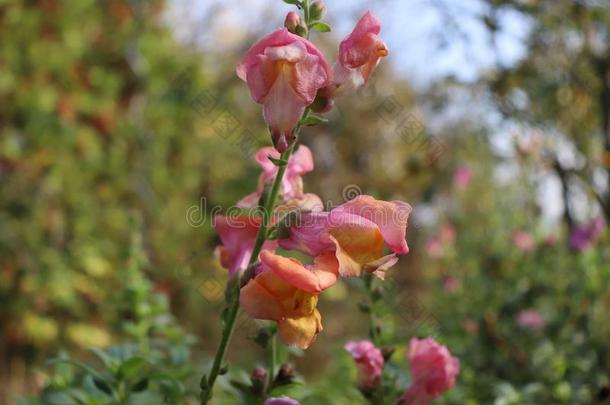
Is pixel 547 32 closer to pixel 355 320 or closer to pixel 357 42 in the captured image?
pixel 357 42

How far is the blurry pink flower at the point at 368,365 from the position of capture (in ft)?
3.01

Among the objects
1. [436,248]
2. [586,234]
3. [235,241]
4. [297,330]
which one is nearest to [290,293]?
[297,330]

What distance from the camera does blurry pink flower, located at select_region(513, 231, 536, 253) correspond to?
86.9 inches

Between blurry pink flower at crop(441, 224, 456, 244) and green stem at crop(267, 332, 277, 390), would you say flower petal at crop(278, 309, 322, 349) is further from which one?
blurry pink flower at crop(441, 224, 456, 244)

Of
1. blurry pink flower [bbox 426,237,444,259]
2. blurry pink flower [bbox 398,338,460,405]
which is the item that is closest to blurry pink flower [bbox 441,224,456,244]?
blurry pink flower [bbox 426,237,444,259]

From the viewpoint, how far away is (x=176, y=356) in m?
1.05

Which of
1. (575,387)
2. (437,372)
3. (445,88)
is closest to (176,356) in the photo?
(437,372)

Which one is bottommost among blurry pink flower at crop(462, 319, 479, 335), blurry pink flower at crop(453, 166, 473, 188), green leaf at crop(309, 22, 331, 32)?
blurry pink flower at crop(453, 166, 473, 188)

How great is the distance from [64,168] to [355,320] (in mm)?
2198

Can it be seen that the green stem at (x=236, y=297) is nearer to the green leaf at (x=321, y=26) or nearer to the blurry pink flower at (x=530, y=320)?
the green leaf at (x=321, y=26)

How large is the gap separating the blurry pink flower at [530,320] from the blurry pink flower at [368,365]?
954mm

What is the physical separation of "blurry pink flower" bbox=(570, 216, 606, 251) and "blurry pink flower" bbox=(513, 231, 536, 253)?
18 centimetres

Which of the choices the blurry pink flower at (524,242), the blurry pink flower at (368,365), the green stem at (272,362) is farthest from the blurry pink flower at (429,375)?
the blurry pink flower at (524,242)

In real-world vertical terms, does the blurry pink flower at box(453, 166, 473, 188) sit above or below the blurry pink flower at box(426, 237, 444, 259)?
above
